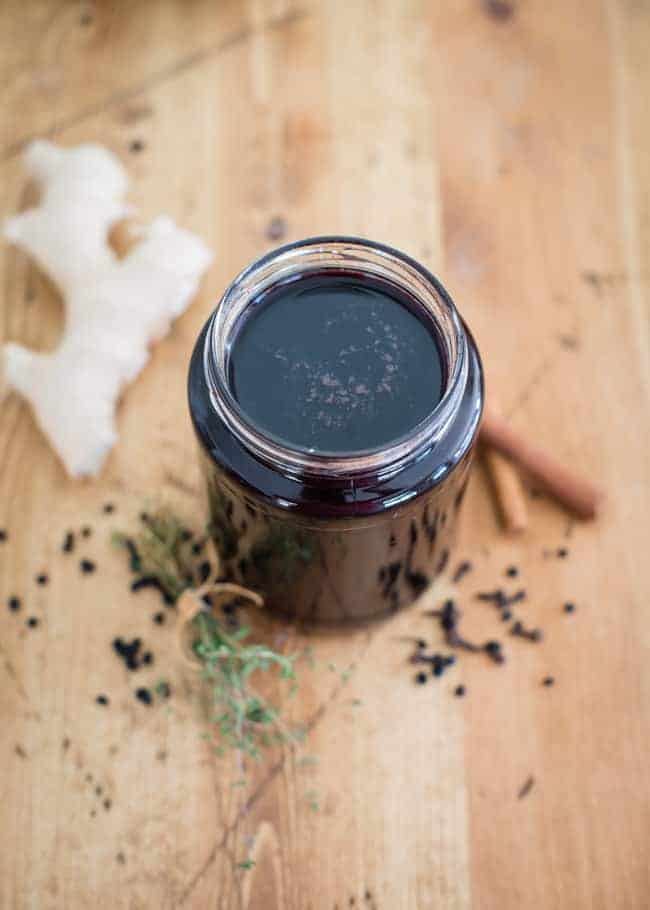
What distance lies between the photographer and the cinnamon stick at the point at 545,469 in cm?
138

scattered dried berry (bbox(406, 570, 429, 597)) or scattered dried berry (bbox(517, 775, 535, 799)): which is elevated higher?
scattered dried berry (bbox(406, 570, 429, 597))

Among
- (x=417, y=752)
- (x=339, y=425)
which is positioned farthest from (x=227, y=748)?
(x=339, y=425)

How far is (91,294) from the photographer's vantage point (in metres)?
1.43

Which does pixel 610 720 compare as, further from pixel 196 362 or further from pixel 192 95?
pixel 192 95

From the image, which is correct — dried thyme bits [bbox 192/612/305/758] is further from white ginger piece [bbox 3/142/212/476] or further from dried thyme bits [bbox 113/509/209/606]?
white ginger piece [bbox 3/142/212/476]

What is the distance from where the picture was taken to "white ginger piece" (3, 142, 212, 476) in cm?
138

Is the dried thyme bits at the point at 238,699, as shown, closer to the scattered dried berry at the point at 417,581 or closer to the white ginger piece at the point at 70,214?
the scattered dried berry at the point at 417,581

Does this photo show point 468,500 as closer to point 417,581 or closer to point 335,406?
point 417,581

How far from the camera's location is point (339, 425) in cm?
103

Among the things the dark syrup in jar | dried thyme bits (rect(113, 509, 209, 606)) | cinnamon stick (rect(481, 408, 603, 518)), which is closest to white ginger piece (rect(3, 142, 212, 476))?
dried thyme bits (rect(113, 509, 209, 606))

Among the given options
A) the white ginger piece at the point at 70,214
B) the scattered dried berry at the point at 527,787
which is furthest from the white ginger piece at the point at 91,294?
the scattered dried berry at the point at 527,787

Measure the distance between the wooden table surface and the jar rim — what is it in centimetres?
39

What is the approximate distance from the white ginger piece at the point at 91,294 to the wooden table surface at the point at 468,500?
0.05 m

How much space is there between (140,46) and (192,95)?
13 centimetres
